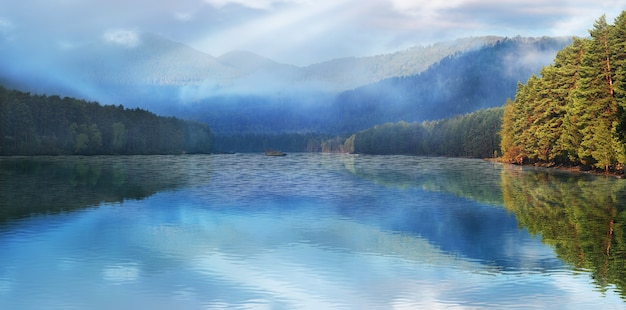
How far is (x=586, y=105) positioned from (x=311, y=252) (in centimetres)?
7299

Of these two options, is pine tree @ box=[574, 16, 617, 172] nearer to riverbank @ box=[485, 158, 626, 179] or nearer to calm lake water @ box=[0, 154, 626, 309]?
riverbank @ box=[485, 158, 626, 179]

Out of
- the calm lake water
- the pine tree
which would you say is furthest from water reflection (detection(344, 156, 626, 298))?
the pine tree

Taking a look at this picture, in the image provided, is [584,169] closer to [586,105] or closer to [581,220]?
[586,105]

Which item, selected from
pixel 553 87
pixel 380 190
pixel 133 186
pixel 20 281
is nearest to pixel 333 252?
pixel 20 281

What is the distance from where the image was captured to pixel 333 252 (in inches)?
1231

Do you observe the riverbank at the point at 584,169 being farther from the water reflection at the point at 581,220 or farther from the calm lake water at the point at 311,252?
the calm lake water at the point at 311,252

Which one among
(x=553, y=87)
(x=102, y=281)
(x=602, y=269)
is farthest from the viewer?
(x=553, y=87)

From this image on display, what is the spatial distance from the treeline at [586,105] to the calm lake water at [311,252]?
113 feet

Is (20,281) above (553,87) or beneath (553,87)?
beneath

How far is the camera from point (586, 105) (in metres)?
92.9

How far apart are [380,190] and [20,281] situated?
48.5 meters

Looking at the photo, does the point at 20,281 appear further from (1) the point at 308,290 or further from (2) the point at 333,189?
(2) the point at 333,189

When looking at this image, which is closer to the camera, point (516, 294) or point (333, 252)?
point (516, 294)

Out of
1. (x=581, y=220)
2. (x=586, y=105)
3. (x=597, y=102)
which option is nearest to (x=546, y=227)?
(x=581, y=220)
